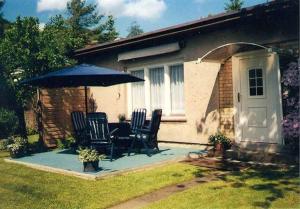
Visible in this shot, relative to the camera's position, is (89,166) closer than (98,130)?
Yes

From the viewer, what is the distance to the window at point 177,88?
1166 centimetres

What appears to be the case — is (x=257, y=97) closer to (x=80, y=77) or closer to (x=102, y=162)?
(x=102, y=162)

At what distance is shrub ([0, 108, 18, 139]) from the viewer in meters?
15.3

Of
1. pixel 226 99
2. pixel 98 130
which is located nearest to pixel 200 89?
pixel 226 99

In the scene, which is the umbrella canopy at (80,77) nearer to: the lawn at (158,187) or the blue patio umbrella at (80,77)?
the blue patio umbrella at (80,77)

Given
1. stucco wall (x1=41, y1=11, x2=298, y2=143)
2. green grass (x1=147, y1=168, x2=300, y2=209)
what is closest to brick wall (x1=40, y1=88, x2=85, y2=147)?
stucco wall (x1=41, y1=11, x2=298, y2=143)

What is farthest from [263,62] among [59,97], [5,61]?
[5,61]

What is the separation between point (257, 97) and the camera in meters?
9.34

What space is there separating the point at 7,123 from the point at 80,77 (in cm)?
821

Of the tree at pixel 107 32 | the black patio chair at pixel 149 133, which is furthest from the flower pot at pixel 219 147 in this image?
the tree at pixel 107 32

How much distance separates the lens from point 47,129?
12.5 m

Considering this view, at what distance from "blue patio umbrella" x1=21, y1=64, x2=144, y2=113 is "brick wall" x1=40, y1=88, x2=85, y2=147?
A: 107 inches

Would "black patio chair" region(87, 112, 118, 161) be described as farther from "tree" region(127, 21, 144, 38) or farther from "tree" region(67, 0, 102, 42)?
"tree" region(127, 21, 144, 38)

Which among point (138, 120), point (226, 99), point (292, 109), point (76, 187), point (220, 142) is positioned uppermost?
point (226, 99)
